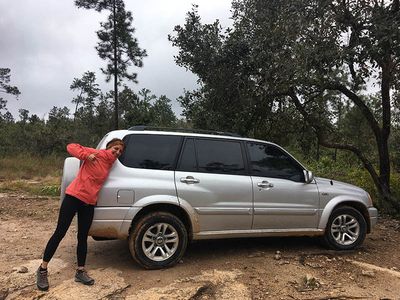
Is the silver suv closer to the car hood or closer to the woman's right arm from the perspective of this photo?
the car hood

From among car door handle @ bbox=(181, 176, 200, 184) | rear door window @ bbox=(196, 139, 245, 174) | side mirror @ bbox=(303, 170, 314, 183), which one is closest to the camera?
car door handle @ bbox=(181, 176, 200, 184)

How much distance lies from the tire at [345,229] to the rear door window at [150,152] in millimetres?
2635

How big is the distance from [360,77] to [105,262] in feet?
19.2

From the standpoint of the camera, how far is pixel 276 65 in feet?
27.9

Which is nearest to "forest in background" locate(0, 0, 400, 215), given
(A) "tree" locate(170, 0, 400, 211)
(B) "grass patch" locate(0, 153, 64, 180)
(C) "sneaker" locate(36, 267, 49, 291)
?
(A) "tree" locate(170, 0, 400, 211)

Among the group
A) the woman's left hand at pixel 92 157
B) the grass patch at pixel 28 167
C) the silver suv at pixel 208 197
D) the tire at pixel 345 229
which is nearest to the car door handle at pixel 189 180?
the silver suv at pixel 208 197

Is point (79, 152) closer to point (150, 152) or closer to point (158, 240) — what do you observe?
point (150, 152)

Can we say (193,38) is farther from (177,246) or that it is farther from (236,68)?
(177,246)

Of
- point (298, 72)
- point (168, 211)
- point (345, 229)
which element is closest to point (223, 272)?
point (168, 211)

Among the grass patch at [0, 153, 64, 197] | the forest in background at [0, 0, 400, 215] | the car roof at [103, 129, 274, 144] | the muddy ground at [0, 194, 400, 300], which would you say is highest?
the forest in background at [0, 0, 400, 215]

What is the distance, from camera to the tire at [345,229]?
21.5 feet

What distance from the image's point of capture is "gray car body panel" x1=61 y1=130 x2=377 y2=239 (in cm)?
533

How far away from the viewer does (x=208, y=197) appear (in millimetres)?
5754

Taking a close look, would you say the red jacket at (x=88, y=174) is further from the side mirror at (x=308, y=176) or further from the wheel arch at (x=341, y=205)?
the wheel arch at (x=341, y=205)
